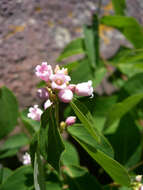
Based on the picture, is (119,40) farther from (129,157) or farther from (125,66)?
(129,157)

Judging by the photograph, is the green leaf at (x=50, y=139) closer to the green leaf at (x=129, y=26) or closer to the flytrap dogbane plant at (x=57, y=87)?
the flytrap dogbane plant at (x=57, y=87)

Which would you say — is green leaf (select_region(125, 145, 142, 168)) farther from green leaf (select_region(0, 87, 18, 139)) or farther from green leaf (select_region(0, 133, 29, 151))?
green leaf (select_region(0, 87, 18, 139))

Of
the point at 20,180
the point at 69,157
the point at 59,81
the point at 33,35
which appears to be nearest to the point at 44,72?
the point at 59,81

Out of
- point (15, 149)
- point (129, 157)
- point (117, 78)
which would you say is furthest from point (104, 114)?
point (15, 149)

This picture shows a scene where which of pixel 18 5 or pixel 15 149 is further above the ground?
pixel 18 5

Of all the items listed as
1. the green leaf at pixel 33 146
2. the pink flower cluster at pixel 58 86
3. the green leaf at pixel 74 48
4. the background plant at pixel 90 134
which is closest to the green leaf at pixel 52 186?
the background plant at pixel 90 134

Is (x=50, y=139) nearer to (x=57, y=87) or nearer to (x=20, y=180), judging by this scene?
(x=57, y=87)

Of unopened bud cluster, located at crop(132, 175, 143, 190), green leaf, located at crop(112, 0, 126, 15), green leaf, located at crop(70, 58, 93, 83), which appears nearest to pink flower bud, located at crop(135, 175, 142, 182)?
unopened bud cluster, located at crop(132, 175, 143, 190)
